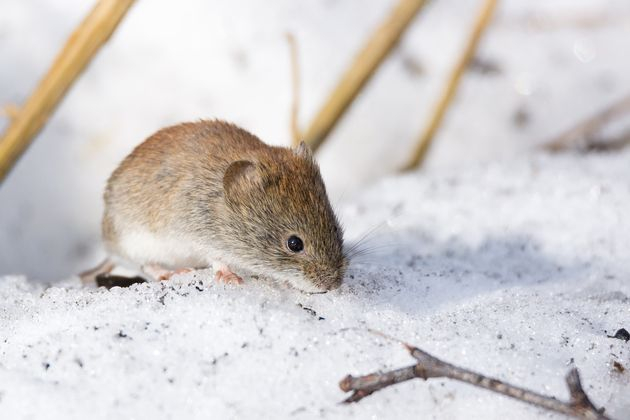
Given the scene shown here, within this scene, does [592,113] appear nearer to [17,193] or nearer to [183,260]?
[183,260]

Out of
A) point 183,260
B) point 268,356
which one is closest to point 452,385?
point 268,356

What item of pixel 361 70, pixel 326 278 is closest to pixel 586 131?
pixel 361 70

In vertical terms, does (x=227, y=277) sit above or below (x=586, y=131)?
below

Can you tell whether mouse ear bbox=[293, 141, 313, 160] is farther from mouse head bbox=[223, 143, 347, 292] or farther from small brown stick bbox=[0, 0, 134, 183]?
small brown stick bbox=[0, 0, 134, 183]

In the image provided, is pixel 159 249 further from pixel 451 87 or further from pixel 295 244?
pixel 451 87

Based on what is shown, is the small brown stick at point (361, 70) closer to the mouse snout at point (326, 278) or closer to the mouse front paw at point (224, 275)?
the mouse front paw at point (224, 275)

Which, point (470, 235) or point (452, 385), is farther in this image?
point (470, 235)

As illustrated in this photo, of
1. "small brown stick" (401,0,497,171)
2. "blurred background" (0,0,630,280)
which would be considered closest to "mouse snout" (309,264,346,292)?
"blurred background" (0,0,630,280)
